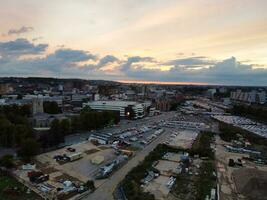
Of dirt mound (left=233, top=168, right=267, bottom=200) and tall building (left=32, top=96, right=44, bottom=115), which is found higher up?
tall building (left=32, top=96, right=44, bottom=115)

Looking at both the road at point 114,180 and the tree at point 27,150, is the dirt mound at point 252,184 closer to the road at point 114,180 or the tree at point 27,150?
the road at point 114,180

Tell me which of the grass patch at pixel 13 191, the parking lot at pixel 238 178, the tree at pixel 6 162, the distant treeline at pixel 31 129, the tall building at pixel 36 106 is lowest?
the parking lot at pixel 238 178

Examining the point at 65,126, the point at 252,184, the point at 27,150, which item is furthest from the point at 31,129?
the point at 252,184

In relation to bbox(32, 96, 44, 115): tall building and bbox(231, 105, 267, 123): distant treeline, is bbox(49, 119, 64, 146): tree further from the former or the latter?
bbox(231, 105, 267, 123): distant treeline

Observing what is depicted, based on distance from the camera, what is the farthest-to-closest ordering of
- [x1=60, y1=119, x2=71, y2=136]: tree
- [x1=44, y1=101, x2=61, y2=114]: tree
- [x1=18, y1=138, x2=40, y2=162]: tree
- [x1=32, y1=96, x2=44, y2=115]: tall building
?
[x1=44, y1=101, x2=61, y2=114]: tree, [x1=32, y1=96, x2=44, y2=115]: tall building, [x1=60, y1=119, x2=71, y2=136]: tree, [x1=18, y1=138, x2=40, y2=162]: tree

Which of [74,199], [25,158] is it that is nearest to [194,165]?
[74,199]

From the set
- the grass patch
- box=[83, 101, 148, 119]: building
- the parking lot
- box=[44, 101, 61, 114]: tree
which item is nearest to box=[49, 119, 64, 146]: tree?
the grass patch

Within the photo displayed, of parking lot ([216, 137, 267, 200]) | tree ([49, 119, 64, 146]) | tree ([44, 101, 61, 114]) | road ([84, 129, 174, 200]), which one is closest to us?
road ([84, 129, 174, 200])

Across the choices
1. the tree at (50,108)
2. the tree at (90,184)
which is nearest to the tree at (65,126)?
the tree at (90,184)

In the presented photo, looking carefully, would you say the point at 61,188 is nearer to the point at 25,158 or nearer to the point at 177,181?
the point at 25,158
